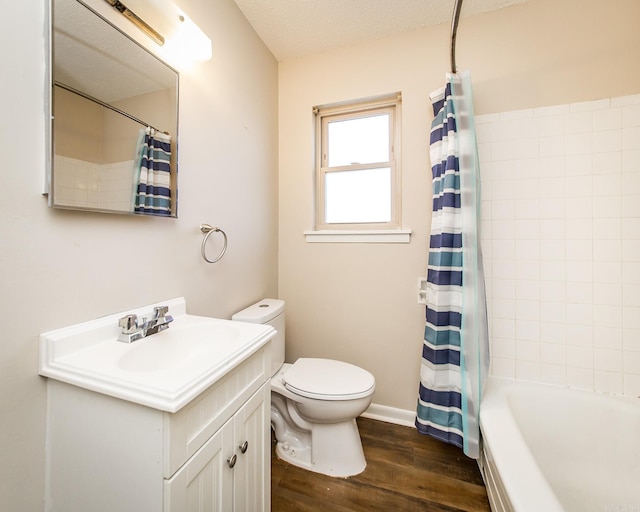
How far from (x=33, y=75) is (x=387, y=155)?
1.66m

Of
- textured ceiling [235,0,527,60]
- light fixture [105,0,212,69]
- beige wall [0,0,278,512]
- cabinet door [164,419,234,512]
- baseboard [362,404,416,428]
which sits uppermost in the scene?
textured ceiling [235,0,527,60]

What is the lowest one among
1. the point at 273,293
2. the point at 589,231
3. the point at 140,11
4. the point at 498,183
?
the point at 273,293

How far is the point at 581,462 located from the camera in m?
1.21

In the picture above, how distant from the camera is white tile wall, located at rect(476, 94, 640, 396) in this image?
4.33 feet

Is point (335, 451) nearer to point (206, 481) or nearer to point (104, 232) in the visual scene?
point (206, 481)

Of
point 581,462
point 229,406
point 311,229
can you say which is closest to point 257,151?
point 311,229

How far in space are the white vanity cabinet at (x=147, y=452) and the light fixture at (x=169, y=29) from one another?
1175mm

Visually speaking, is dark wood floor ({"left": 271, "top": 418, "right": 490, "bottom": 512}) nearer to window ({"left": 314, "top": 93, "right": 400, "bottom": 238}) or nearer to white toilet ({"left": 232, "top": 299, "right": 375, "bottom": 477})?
white toilet ({"left": 232, "top": 299, "right": 375, "bottom": 477})

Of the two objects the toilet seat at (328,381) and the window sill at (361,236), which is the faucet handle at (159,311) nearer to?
the toilet seat at (328,381)

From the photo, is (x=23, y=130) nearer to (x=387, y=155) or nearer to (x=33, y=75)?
(x=33, y=75)

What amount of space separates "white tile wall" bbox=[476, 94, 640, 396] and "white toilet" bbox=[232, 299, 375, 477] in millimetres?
876

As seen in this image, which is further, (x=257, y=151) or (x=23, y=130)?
(x=257, y=151)

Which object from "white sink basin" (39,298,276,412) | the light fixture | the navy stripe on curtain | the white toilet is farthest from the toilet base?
the light fixture

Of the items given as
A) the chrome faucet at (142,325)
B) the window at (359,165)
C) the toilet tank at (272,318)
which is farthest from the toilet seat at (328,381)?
the window at (359,165)
